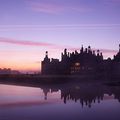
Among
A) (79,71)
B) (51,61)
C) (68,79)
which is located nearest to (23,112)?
(68,79)

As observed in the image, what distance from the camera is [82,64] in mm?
118000

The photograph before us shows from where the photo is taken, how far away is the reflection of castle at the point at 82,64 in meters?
112

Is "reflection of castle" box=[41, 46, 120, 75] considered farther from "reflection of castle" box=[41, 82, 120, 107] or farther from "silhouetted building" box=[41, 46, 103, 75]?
"reflection of castle" box=[41, 82, 120, 107]

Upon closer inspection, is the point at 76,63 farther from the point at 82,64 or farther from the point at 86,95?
the point at 86,95

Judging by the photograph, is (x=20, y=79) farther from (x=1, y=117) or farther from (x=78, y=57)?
(x=1, y=117)

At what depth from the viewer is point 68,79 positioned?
78688mm

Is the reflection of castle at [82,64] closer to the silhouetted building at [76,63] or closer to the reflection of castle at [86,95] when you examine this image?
the silhouetted building at [76,63]

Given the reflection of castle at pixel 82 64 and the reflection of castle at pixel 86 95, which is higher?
the reflection of castle at pixel 82 64

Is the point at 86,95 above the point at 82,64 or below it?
below

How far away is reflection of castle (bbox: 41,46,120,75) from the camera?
11188 cm

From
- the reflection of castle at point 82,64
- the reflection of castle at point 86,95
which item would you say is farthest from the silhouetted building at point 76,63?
the reflection of castle at point 86,95

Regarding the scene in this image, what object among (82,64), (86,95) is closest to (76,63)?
(82,64)

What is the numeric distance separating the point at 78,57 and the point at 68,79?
42.6 metres

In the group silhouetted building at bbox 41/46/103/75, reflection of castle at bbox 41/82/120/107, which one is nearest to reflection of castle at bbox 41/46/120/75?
silhouetted building at bbox 41/46/103/75
